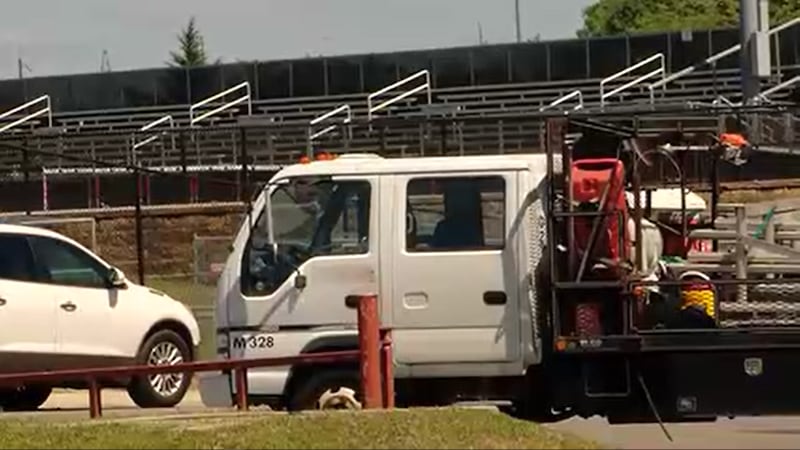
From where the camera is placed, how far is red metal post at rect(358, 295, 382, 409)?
11844mm

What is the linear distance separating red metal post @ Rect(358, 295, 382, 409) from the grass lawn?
56cm

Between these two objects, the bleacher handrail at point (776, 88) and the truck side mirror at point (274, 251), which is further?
the bleacher handrail at point (776, 88)

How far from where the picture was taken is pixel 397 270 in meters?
12.6

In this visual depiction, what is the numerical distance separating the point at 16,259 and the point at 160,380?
2.15m

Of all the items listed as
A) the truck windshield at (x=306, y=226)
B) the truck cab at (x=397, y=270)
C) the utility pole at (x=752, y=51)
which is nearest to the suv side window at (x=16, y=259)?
the truck cab at (x=397, y=270)

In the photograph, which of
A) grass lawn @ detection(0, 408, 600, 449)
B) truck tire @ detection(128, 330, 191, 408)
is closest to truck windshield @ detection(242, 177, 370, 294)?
grass lawn @ detection(0, 408, 600, 449)

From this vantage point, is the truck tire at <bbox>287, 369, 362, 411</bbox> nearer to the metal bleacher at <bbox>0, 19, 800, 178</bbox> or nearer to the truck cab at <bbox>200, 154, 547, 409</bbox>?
the truck cab at <bbox>200, 154, 547, 409</bbox>

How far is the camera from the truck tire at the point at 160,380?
1761 centimetres

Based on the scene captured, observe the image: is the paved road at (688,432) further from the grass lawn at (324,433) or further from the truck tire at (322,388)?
the grass lawn at (324,433)

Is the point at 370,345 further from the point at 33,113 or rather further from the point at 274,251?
the point at 33,113

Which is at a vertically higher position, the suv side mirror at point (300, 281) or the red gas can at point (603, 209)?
the red gas can at point (603, 209)

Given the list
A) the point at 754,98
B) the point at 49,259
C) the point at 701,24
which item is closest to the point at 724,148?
the point at 49,259

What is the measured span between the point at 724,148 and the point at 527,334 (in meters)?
2.42

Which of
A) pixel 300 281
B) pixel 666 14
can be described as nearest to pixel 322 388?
pixel 300 281
